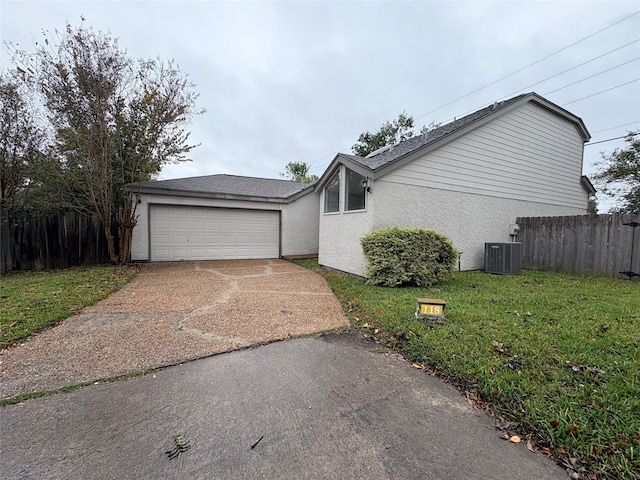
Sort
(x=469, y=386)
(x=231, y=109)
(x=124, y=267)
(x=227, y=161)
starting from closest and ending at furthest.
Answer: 1. (x=469, y=386)
2. (x=124, y=267)
3. (x=231, y=109)
4. (x=227, y=161)

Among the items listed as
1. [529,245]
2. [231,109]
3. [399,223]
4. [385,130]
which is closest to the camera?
[399,223]

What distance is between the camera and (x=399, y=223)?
701 centimetres

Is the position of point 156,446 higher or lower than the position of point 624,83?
lower

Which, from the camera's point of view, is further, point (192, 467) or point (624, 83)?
point (624, 83)

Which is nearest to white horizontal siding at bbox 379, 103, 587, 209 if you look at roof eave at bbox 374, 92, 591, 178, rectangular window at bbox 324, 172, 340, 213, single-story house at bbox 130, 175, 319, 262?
roof eave at bbox 374, 92, 591, 178

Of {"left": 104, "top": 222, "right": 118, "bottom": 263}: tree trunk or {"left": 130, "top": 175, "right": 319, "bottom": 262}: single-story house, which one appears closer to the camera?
{"left": 104, "top": 222, "right": 118, "bottom": 263}: tree trunk

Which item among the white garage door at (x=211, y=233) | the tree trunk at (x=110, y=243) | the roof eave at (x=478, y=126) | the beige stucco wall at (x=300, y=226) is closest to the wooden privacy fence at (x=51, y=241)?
the tree trunk at (x=110, y=243)

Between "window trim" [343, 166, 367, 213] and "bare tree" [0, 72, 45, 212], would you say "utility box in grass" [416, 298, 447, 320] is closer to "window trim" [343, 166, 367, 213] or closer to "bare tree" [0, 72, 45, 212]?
"window trim" [343, 166, 367, 213]

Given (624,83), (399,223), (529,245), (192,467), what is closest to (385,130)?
(624,83)

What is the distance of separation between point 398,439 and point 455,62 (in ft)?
44.5

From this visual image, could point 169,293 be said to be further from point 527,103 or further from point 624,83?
point 624,83

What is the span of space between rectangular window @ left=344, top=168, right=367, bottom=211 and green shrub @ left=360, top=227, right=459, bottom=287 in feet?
4.50

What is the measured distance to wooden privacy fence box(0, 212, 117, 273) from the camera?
24.4 feet

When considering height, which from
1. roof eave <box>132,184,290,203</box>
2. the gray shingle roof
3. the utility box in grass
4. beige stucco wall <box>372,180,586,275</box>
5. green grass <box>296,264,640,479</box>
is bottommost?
green grass <box>296,264,640,479</box>
